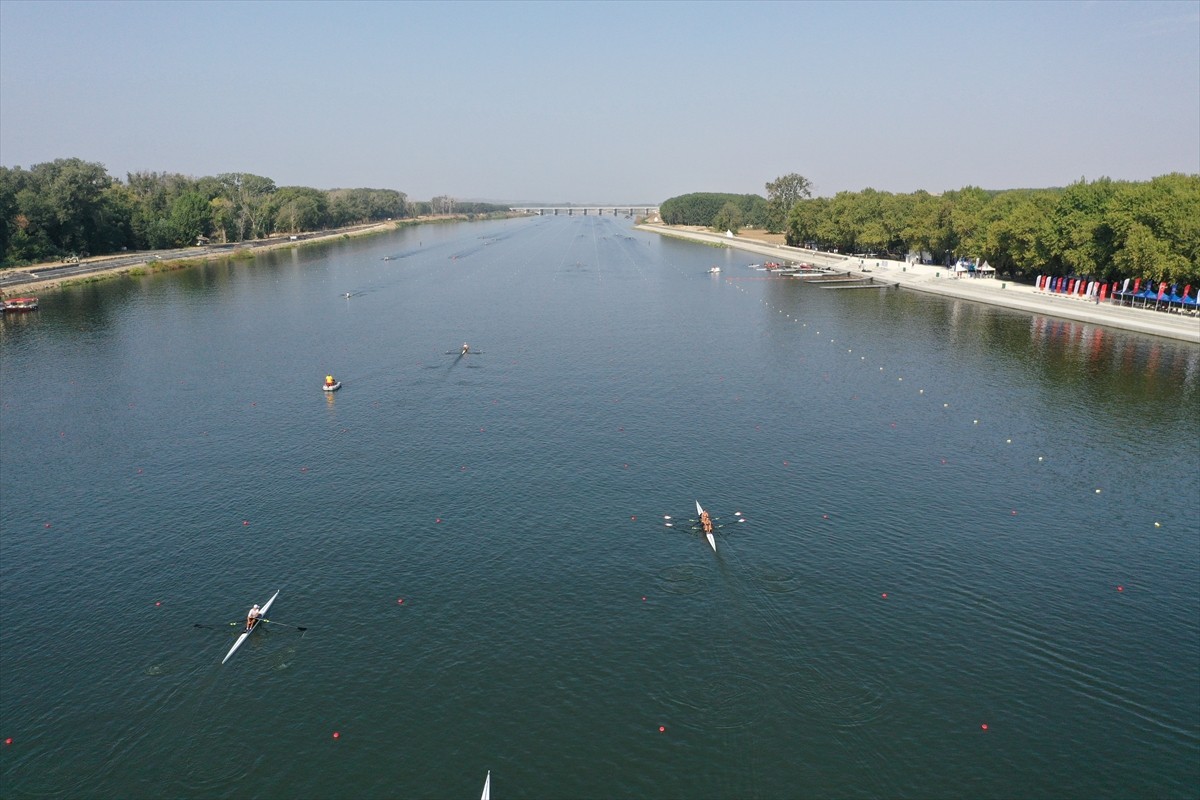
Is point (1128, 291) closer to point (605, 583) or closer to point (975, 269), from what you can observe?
point (975, 269)

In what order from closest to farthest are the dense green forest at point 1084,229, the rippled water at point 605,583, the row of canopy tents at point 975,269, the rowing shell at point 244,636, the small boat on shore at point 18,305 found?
the rippled water at point 605,583 < the rowing shell at point 244,636 < the dense green forest at point 1084,229 < the small boat on shore at point 18,305 < the row of canopy tents at point 975,269

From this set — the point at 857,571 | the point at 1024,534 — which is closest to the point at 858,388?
the point at 1024,534

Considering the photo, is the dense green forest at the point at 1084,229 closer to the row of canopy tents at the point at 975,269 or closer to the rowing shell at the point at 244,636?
the row of canopy tents at the point at 975,269

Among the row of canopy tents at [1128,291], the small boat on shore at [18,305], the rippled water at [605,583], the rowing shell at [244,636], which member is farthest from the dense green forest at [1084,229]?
the small boat on shore at [18,305]

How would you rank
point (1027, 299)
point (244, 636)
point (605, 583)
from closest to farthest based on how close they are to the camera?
point (244, 636), point (605, 583), point (1027, 299)

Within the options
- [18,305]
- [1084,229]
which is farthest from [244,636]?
[1084,229]
